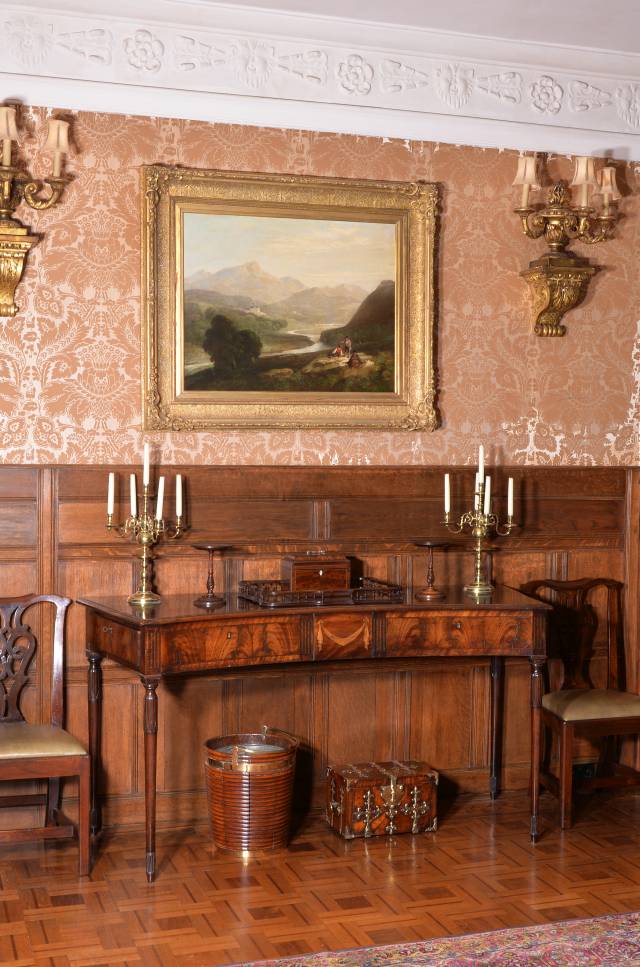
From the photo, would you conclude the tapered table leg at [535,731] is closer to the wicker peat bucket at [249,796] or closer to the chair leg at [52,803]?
the wicker peat bucket at [249,796]

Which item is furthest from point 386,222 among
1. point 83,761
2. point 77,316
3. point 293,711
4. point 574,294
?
point 83,761

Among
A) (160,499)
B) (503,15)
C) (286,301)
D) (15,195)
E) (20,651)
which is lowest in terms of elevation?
(20,651)

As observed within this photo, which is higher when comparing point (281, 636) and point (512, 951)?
point (281, 636)

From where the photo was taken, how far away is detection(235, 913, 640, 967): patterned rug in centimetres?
377

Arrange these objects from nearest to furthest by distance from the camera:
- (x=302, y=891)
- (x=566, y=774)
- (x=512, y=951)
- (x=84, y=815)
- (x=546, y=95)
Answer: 1. (x=512, y=951)
2. (x=302, y=891)
3. (x=84, y=815)
4. (x=566, y=774)
5. (x=546, y=95)

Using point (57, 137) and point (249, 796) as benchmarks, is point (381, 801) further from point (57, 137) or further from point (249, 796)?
point (57, 137)

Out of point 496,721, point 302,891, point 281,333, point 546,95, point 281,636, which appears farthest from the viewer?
point 496,721

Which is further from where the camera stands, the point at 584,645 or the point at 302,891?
the point at 584,645

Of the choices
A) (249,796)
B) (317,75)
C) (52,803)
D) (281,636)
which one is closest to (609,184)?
(317,75)

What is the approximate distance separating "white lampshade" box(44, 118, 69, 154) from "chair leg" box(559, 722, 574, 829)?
319 centimetres

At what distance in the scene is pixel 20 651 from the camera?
4859mm

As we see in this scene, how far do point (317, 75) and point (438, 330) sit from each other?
125 centimetres

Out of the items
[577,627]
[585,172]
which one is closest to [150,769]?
[577,627]

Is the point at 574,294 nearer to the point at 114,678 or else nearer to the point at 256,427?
the point at 256,427
